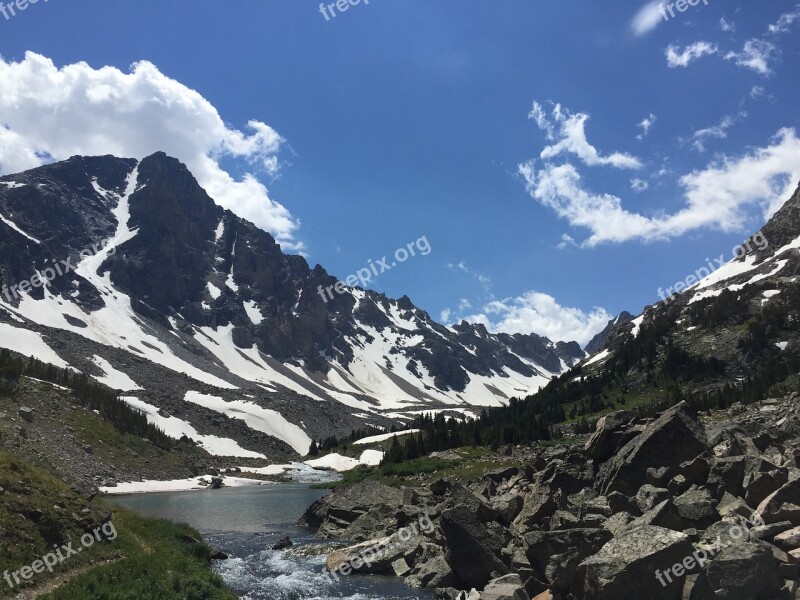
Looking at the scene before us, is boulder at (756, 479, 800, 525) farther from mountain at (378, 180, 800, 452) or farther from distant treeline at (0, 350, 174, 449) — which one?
distant treeline at (0, 350, 174, 449)

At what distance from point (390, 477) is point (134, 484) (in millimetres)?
38931

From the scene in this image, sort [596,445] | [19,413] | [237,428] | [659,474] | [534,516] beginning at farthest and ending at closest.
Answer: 1. [237,428]
2. [19,413]
3. [596,445]
4. [534,516]
5. [659,474]

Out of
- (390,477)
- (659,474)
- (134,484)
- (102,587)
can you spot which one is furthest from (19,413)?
Result: (659,474)

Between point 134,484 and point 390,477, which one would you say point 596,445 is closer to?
point 390,477

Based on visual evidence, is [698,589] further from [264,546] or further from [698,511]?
[264,546]

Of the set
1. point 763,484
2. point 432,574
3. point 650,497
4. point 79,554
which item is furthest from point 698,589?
point 79,554

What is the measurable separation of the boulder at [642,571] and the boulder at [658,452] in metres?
10.7

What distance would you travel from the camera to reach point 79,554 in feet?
69.1

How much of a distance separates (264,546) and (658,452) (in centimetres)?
2806

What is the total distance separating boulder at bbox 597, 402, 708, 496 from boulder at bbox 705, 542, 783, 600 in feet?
37.3

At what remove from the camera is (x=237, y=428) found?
500ft

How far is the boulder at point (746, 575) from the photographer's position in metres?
16.5

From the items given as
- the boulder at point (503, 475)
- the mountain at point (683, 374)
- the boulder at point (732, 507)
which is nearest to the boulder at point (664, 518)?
the boulder at point (732, 507)

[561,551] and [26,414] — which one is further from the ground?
[26,414]
